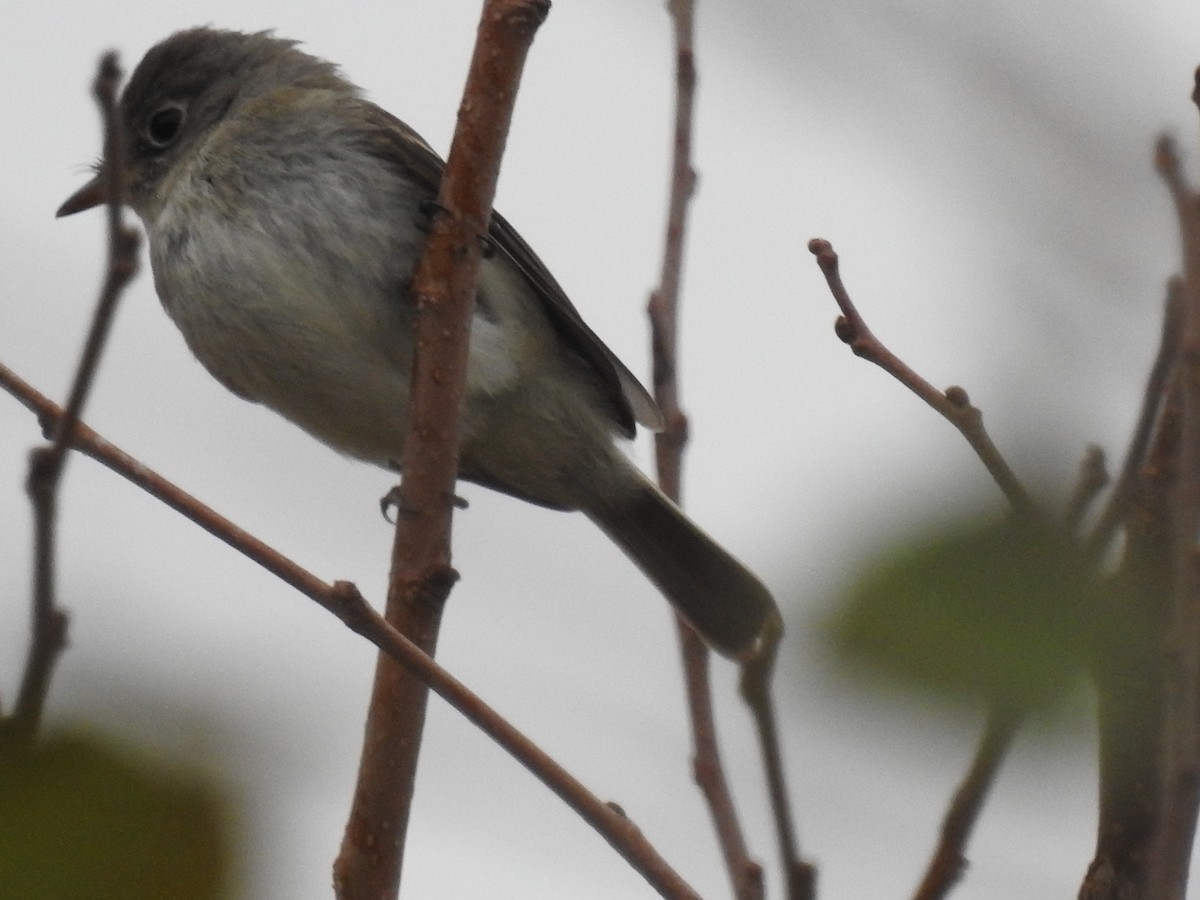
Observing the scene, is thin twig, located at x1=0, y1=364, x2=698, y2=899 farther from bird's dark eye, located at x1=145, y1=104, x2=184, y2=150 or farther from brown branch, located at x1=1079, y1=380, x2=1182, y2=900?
bird's dark eye, located at x1=145, y1=104, x2=184, y2=150

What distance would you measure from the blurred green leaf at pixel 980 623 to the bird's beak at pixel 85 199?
16.3 feet

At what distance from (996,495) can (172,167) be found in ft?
13.1

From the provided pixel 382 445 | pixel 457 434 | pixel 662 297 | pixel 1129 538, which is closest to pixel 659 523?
pixel 382 445

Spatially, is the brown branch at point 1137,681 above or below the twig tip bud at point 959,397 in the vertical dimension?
below

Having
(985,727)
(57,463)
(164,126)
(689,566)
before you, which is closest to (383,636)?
(57,463)

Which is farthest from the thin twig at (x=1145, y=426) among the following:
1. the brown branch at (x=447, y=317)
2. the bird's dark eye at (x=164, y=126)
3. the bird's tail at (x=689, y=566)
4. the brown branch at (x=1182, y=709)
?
the bird's dark eye at (x=164, y=126)

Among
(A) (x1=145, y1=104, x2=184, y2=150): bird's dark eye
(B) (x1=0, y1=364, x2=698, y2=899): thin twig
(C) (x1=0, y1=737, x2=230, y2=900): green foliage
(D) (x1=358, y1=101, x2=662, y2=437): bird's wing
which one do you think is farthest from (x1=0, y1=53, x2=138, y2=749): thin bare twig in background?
(A) (x1=145, y1=104, x2=184, y2=150): bird's dark eye

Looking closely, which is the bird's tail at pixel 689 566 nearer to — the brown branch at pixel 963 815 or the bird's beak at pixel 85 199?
the bird's beak at pixel 85 199

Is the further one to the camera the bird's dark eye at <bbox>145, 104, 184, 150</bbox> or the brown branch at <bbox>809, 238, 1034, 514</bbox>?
the bird's dark eye at <bbox>145, 104, 184, 150</bbox>

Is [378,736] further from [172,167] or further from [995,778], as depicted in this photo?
[172,167]

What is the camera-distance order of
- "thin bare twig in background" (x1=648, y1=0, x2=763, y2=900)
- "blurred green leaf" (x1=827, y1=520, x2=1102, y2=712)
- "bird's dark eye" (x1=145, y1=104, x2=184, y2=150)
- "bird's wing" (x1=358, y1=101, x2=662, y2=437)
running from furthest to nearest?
1. "bird's dark eye" (x1=145, y1=104, x2=184, y2=150)
2. "bird's wing" (x1=358, y1=101, x2=662, y2=437)
3. "thin bare twig in background" (x1=648, y1=0, x2=763, y2=900)
4. "blurred green leaf" (x1=827, y1=520, x2=1102, y2=712)

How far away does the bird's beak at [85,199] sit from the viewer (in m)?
5.80

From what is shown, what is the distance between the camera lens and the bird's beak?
19.0 feet

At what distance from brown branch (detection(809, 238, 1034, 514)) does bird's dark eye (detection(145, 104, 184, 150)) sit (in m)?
3.64
